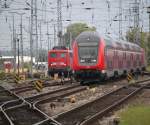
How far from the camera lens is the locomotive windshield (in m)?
32.5

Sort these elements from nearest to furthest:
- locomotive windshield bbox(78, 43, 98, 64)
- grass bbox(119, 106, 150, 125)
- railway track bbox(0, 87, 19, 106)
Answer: grass bbox(119, 106, 150, 125), railway track bbox(0, 87, 19, 106), locomotive windshield bbox(78, 43, 98, 64)

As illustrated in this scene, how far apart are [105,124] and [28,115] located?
3.21 meters

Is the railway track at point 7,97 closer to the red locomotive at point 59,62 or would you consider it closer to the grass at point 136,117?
the grass at point 136,117

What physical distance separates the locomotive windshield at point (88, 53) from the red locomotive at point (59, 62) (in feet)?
50.4

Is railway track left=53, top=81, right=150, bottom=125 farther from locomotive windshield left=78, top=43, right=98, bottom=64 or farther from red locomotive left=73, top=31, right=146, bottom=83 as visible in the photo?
locomotive windshield left=78, top=43, right=98, bottom=64

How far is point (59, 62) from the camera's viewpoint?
48.6 meters

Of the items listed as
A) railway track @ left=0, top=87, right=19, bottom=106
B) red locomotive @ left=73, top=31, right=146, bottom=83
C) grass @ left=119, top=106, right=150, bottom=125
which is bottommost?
railway track @ left=0, top=87, right=19, bottom=106

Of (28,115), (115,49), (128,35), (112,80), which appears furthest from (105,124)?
(128,35)

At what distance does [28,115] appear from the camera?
644 inches

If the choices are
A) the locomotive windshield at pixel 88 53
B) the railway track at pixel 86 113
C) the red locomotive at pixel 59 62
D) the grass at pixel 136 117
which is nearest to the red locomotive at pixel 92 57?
the locomotive windshield at pixel 88 53

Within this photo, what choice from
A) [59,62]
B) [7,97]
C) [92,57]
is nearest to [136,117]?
[7,97]

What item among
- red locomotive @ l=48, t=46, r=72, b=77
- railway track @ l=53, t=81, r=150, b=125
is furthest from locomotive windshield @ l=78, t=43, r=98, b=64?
red locomotive @ l=48, t=46, r=72, b=77

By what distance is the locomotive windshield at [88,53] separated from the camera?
107ft

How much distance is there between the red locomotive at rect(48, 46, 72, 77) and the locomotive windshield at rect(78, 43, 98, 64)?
1535 cm
